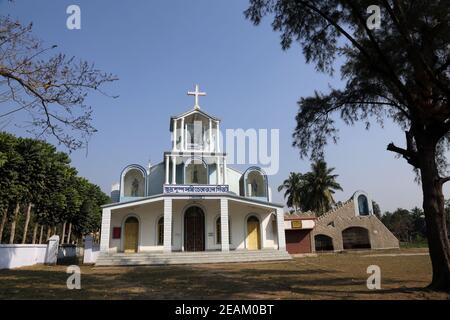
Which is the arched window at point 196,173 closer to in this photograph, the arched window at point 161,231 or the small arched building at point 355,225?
the arched window at point 161,231

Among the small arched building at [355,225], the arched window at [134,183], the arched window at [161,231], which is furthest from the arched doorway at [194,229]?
the small arched building at [355,225]

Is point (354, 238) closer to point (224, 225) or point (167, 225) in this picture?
point (224, 225)

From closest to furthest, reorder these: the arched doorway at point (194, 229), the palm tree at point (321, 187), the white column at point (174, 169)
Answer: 1. the arched doorway at point (194, 229)
2. the white column at point (174, 169)
3. the palm tree at point (321, 187)

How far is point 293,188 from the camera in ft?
171

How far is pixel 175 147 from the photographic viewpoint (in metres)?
25.8

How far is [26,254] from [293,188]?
39472 millimetres

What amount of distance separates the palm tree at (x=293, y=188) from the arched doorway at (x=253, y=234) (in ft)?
82.5

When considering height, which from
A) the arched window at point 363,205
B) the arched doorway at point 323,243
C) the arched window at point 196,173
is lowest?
the arched doorway at point 323,243

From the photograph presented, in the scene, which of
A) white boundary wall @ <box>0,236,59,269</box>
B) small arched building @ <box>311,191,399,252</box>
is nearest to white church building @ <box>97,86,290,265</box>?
white boundary wall @ <box>0,236,59,269</box>

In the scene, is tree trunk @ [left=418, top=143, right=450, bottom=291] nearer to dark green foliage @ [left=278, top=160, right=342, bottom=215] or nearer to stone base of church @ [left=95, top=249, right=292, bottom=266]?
stone base of church @ [left=95, top=249, right=292, bottom=266]

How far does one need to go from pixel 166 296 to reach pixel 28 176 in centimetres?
1601

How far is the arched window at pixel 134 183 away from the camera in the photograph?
24.9m
